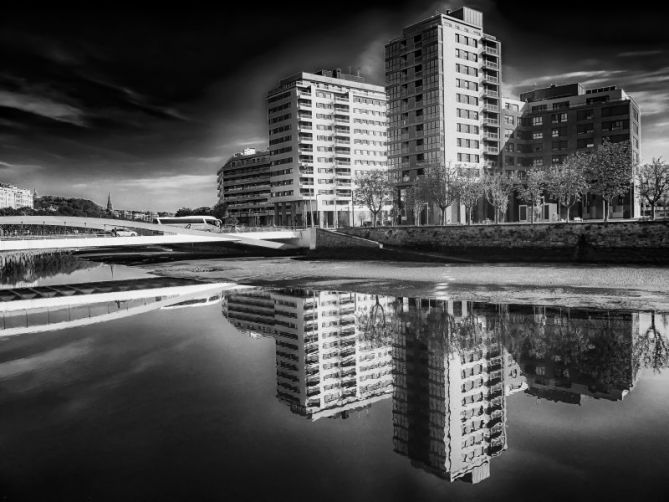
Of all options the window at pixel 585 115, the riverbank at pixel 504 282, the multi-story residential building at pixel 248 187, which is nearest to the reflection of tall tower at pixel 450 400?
the riverbank at pixel 504 282

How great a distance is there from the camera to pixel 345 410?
10.7 m

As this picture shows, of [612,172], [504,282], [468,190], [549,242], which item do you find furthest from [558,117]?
[504,282]

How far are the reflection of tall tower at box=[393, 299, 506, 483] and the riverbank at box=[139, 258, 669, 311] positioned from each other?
925cm

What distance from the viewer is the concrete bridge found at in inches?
1977

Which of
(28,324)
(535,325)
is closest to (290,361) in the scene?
(535,325)

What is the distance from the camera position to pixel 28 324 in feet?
76.3

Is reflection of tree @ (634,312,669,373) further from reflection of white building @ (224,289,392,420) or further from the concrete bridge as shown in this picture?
the concrete bridge

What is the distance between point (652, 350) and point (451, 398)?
7.42 m

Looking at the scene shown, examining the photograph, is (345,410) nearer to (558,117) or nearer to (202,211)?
(558,117)

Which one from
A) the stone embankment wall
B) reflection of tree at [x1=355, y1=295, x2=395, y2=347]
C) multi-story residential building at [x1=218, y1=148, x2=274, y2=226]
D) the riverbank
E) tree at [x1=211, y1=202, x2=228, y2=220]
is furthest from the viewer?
tree at [x1=211, y1=202, x2=228, y2=220]

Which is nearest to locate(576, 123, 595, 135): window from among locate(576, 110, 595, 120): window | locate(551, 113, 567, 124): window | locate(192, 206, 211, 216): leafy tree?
locate(576, 110, 595, 120): window

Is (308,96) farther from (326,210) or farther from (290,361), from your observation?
(290,361)

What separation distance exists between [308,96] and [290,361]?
108 metres

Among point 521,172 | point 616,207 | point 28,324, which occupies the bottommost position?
point 28,324
